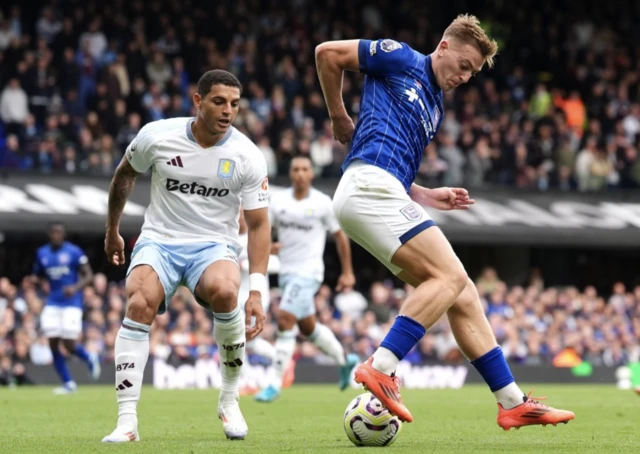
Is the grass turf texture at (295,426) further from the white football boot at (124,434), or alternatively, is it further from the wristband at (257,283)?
the wristband at (257,283)

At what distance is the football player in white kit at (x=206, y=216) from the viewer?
24.9 feet

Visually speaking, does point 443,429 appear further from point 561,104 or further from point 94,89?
point 561,104

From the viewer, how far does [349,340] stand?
2034cm

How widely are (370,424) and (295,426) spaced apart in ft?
7.49

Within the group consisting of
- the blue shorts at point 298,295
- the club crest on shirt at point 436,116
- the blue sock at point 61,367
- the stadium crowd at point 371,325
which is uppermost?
the club crest on shirt at point 436,116

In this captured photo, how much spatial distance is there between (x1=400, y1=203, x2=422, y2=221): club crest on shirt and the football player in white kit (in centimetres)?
111

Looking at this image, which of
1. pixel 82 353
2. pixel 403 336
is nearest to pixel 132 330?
pixel 403 336

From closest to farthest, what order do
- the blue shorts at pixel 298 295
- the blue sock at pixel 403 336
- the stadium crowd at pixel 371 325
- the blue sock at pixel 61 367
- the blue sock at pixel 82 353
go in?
the blue sock at pixel 403 336 → the blue shorts at pixel 298 295 → the blue sock at pixel 61 367 → the blue sock at pixel 82 353 → the stadium crowd at pixel 371 325

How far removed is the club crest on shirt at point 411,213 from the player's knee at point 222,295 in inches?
50.1

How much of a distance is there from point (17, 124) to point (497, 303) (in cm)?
912

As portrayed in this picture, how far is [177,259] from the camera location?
25.4 feet

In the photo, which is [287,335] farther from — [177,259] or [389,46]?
[389,46]

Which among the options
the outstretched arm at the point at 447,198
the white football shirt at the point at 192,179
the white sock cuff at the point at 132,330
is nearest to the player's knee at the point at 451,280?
the outstretched arm at the point at 447,198

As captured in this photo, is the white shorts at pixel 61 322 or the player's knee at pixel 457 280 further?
the white shorts at pixel 61 322
